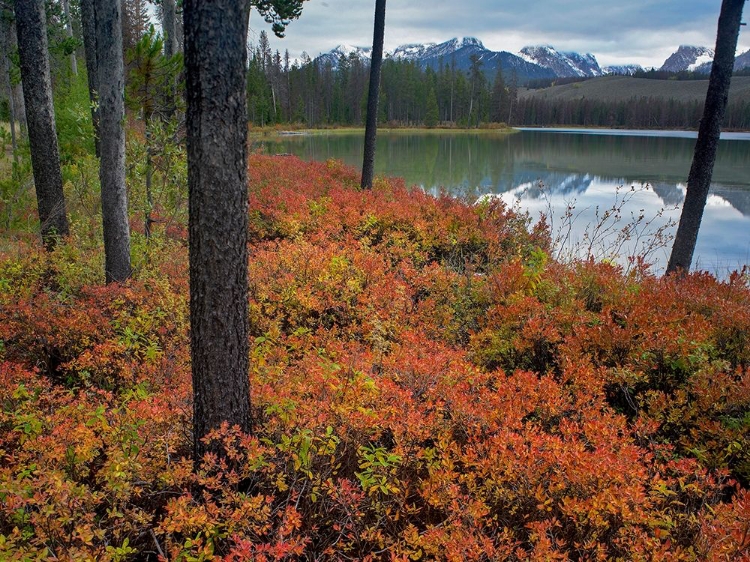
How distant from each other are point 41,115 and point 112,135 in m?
2.20

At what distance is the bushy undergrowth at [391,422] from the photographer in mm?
2320

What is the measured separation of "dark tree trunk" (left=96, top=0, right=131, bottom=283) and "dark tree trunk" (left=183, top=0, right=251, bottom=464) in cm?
370

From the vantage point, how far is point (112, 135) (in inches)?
211

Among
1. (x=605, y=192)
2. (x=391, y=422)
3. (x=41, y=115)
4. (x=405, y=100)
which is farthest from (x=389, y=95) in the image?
(x=391, y=422)

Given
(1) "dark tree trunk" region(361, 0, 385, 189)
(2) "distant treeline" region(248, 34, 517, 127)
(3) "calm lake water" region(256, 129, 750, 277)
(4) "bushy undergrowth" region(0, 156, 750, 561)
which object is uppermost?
(2) "distant treeline" region(248, 34, 517, 127)

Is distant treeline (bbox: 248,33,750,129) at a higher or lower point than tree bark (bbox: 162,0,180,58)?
higher

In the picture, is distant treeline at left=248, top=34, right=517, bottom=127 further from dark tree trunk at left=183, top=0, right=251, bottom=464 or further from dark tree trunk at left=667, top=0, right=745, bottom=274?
dark tree trunk at left=183, top=0, right=251, bottom=464

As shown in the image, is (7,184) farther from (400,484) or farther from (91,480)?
(400,484)

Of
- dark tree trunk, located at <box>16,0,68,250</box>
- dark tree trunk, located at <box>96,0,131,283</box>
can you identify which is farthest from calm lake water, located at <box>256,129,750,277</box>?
dark tree trunk, located at <box>16,0,68,250</box>

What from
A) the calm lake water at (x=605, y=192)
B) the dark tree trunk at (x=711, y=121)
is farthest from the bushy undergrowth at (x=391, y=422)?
the calm lake water at (x=605, y=192)

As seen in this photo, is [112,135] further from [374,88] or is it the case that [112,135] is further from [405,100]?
[405,100]

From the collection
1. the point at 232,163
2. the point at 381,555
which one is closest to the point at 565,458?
the point at 381,555

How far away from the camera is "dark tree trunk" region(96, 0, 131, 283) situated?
507 centimetres

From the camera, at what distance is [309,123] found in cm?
7350
